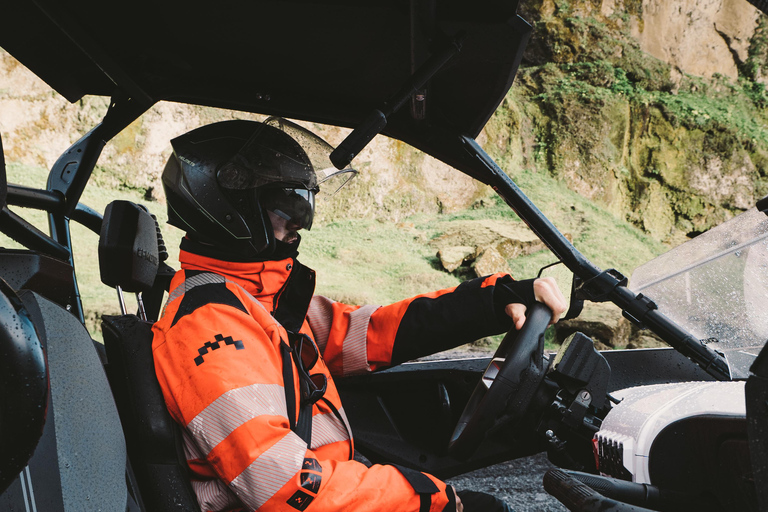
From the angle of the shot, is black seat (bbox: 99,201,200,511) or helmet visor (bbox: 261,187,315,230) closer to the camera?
black seat (bbox: 99,201,200,511)

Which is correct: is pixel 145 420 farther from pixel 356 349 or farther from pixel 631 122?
pixel 631 122

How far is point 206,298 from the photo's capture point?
4.88ft

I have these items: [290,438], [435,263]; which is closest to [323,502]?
[290,438]

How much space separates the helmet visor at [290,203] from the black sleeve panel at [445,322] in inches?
19.5

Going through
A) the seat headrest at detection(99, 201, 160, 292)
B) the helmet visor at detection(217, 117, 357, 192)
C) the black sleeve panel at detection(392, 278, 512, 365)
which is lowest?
the black sleeve panel at detection(392, 278, 512, 365)

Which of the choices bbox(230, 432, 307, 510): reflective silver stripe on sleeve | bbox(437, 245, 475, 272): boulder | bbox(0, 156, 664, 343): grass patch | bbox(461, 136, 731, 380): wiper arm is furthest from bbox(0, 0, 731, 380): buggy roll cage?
bbox(437, 245, 475, 272): boulder

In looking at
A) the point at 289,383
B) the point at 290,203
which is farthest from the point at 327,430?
the point at 290,203

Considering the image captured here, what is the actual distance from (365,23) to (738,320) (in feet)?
4.11

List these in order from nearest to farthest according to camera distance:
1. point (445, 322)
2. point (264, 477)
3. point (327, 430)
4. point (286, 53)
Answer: point (264, 477), point (327, 430), point (286, 53), point (445, 322)

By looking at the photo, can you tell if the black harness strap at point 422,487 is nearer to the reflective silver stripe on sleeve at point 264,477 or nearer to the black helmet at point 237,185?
the reflective silver stripe on sleeve at point 264,477

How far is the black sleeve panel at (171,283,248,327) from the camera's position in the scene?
1464 millimetres

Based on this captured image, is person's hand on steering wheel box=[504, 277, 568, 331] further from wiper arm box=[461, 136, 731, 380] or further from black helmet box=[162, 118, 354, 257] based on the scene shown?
black helmet box=[162, 118, 354, 257]

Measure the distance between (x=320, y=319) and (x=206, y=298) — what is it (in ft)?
2.02

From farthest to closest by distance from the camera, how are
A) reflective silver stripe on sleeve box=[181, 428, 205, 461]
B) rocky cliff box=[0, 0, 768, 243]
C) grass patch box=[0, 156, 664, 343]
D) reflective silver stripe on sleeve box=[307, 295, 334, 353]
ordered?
rocky cliff box=[0, 0, 768, 243]
grass patch box=[0, 156, 664, 343]
reflective silver stripe on sleeve box=[307, 295, 334, 353]
reflective silver stripe on sleeve box=[181, 428, 205, 461]
